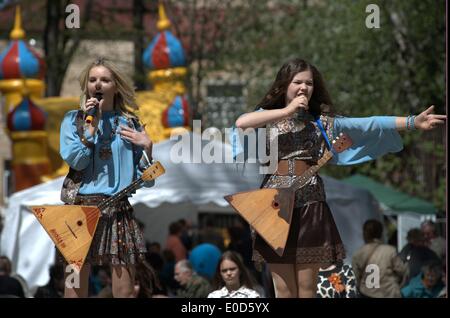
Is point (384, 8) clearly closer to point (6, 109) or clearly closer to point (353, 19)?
point (353, 19)

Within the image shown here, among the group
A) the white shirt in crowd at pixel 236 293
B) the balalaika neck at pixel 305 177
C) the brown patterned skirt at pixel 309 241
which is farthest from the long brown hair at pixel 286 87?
the white shirt in crowd at pixel 236 293

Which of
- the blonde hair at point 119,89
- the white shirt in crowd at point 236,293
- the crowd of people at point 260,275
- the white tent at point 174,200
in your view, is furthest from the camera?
the white tent at point 174,200

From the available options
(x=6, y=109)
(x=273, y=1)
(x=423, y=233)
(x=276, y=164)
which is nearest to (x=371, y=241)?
(x=423, y=233)

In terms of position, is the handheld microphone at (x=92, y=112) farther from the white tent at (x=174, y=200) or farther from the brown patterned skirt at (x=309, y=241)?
the white tent at (x=174, y=200)

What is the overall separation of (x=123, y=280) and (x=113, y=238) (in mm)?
239

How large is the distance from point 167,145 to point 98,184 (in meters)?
6.56

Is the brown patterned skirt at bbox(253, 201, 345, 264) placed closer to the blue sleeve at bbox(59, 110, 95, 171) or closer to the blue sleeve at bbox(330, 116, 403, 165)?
the blue sleeve at bbox(330, 116, 403, 165)

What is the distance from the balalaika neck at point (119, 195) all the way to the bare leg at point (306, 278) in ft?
3.01

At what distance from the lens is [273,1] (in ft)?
63.7

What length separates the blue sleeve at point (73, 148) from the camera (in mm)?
5719

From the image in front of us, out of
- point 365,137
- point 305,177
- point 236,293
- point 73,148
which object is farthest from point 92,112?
point 236,293

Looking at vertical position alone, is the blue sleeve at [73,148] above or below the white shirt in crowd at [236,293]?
above

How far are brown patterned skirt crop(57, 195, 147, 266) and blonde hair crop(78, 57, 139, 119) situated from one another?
479 mm

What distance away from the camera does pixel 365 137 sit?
575 centimetres
